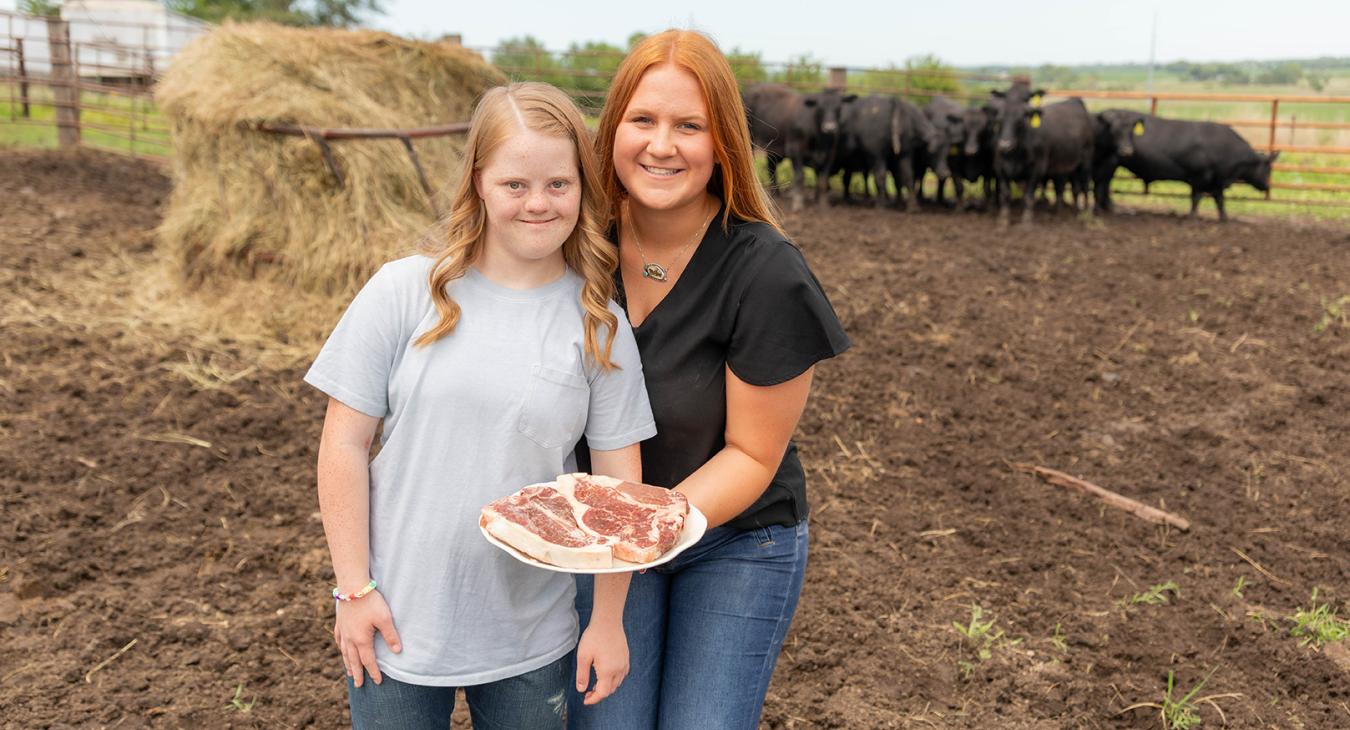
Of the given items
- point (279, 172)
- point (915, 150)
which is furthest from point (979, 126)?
point (279, 172)

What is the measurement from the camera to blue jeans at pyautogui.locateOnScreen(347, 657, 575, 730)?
2023 millimetres

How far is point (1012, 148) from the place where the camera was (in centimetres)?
1129

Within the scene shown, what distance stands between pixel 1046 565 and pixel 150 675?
307 cm

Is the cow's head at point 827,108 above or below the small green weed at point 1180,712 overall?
above

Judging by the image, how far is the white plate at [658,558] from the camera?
5.58ft

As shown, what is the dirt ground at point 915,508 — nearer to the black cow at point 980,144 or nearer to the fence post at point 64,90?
the black cow at point 980,144

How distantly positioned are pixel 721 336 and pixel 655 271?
0.66 feet

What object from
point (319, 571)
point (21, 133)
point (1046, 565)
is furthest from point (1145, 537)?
point (21, 133)

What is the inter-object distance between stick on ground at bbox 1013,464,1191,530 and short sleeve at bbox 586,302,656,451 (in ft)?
10.5

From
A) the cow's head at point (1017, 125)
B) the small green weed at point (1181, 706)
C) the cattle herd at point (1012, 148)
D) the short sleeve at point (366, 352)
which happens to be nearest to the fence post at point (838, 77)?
the cattle herd at point (1012, 148)

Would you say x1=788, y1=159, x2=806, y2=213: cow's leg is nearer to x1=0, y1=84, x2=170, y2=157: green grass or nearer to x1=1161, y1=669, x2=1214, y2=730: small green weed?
x1=0, y1=84, x2=170, y2=157: green grass

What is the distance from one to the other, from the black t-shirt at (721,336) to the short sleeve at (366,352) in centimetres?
46

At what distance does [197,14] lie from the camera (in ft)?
129

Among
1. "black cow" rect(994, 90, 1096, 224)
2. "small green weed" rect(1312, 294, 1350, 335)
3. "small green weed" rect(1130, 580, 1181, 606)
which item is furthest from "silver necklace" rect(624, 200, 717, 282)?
"black cow" rect(994, 90, 1096, 224)
